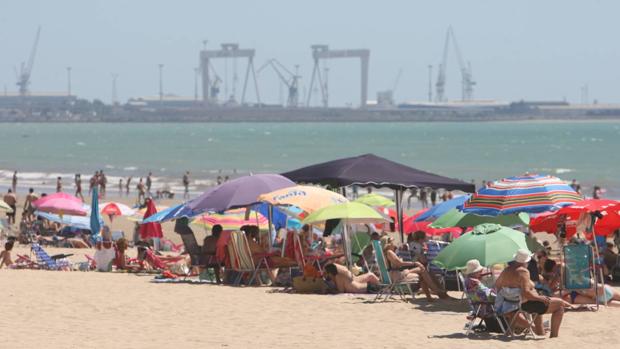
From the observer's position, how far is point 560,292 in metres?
10.6

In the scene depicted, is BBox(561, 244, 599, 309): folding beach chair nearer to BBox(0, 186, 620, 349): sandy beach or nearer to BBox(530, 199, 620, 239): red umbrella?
BBox(0, 186, 620, 349): sandy beach

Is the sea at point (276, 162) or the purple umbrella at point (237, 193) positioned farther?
the sea at point (276, 162)

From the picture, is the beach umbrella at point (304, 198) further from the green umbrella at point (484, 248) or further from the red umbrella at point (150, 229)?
the red umbrella at point (150, 229)

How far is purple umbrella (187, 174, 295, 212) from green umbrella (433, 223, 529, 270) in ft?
9.85

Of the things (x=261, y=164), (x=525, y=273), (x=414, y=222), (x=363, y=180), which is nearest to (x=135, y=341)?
(x=525, y=273)

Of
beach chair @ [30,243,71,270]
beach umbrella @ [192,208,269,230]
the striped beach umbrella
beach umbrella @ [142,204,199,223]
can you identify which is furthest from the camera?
beach umbrella @ [192,208,269,230]

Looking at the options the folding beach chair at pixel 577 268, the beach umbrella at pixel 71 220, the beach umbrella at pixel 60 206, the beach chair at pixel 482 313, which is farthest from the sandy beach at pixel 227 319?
the beach umbrella at pixel 71 220

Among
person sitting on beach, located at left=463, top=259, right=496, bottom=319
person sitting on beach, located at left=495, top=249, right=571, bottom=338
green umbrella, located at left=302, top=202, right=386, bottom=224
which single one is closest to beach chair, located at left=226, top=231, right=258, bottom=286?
green umbrella, located at left=302, top=202, right=386, bottom=224

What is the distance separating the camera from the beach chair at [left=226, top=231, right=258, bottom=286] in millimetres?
12352

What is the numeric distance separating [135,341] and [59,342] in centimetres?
53

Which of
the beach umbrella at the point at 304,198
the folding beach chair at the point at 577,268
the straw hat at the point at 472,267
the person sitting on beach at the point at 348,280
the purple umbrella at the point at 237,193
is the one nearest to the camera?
the straw hat at the point at 472,267

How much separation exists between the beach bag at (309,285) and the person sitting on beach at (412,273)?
2.38 ft

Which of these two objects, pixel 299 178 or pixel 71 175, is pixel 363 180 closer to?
pixel 299 178

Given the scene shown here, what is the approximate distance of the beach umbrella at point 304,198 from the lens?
39.8ft
